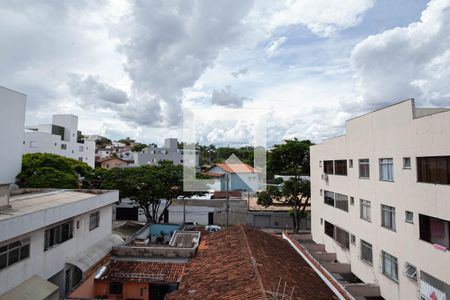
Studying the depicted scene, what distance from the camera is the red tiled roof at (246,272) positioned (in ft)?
26.3

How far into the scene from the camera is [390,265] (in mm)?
10805

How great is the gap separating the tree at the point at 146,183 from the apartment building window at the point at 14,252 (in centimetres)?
1307

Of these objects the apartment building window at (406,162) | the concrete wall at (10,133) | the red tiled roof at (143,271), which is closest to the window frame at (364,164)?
the apartment building window at (406,162)

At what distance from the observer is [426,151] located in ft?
28.0

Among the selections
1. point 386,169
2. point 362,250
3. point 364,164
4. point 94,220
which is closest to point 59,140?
point 94,220

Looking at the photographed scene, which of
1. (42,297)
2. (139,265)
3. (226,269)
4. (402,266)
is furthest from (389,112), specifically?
(42,297)

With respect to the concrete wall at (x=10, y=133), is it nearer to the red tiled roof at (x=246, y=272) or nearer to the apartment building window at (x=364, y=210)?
the red tiled roof at (x=246, y=272)

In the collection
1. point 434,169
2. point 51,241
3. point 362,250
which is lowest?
point 362,250

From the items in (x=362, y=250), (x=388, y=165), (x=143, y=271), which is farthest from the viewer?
(x=362, y=250)

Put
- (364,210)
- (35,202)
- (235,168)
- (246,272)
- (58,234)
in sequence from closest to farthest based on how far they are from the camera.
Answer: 1. (246,272)
2. (58,234)
3. (35,202)
4. (364,210)
5. (235,168)

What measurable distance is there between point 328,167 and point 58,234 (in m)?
14.0

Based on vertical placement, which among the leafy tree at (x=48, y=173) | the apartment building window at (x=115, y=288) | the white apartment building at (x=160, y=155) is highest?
the white apartment building at (x=160, y=155)

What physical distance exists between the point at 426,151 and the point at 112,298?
12.8 metres

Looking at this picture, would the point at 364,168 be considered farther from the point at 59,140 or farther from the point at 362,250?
the point at 59,140
